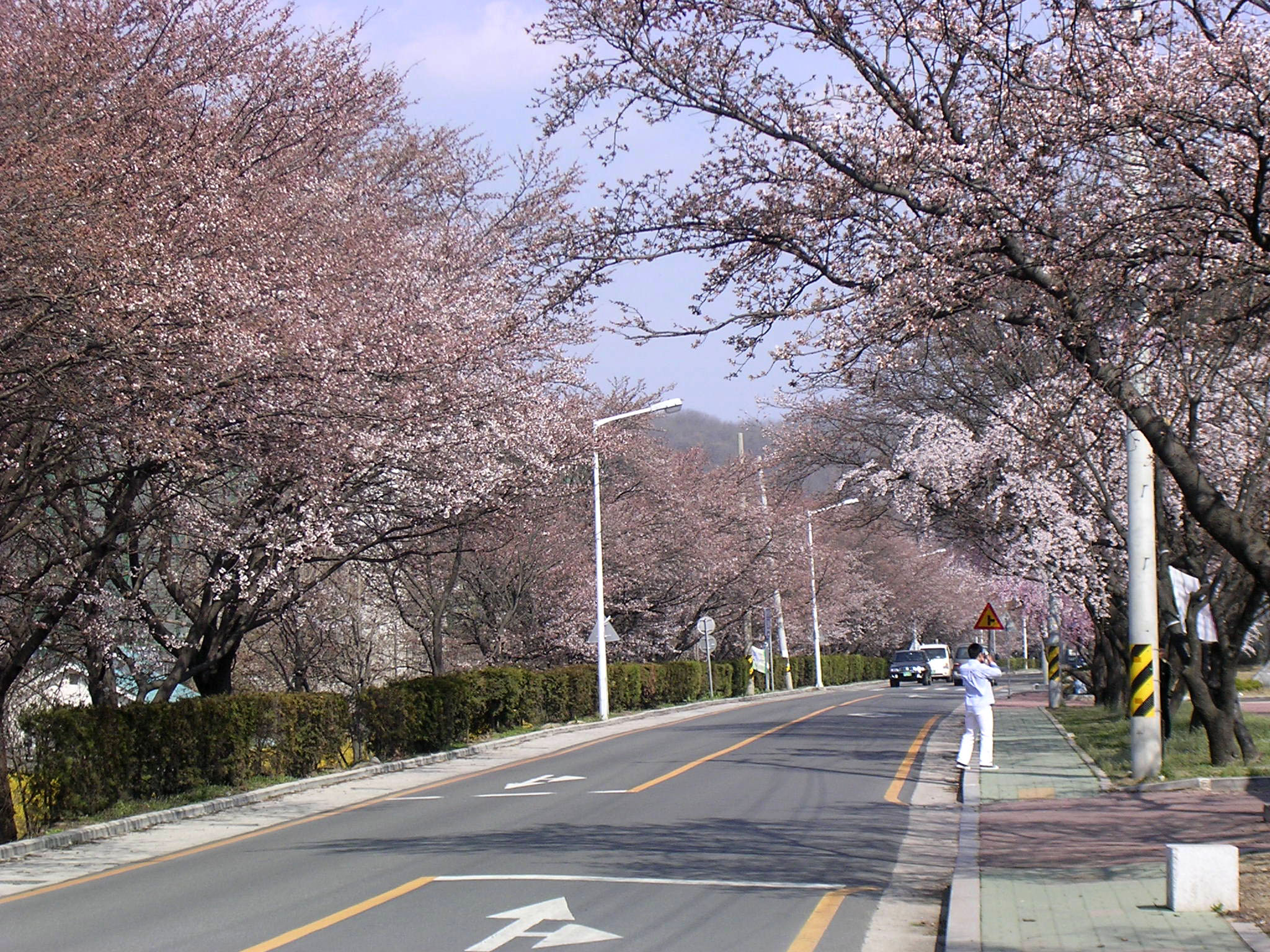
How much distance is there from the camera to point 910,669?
60406 mm

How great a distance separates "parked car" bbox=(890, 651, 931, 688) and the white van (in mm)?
857

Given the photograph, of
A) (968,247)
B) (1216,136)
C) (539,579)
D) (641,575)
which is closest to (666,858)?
(968,247)

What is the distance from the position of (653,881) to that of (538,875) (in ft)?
3.11

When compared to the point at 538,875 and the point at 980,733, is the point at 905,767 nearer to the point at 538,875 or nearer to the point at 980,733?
the point at 980,733

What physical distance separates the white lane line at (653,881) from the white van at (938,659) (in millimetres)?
53754

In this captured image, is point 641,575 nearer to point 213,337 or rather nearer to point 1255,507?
point 1255,507

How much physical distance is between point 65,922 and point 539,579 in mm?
26505

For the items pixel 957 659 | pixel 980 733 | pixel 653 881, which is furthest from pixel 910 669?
pixel 653 881

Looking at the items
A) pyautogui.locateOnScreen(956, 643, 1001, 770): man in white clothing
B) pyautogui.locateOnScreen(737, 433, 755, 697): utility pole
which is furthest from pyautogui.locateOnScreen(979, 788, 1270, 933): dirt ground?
pyautogui.locateOnScreen(737, 433, 755, 697): utility pole

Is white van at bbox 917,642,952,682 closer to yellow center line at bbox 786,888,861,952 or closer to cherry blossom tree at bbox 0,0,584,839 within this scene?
cherry blossom tree at bbox 0,0,584,839

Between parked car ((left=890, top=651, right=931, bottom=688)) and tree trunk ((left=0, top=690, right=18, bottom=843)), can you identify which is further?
parked car ((left=890, top=651, right=931, bottom=688))

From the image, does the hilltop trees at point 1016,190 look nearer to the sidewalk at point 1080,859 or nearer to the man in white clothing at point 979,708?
the sidewalk at point 1080,859

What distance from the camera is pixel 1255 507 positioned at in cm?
1554

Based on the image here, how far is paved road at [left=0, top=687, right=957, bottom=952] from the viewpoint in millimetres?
8250
